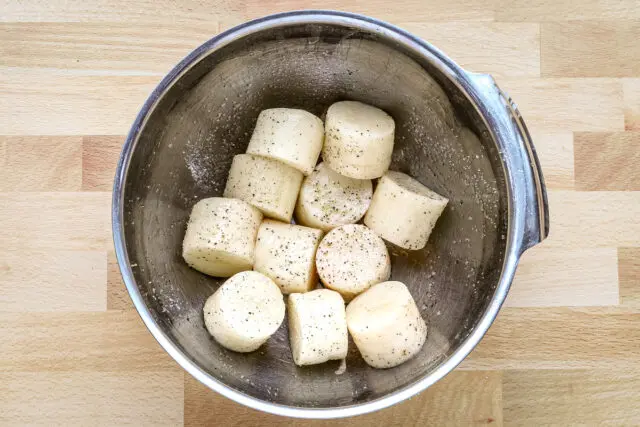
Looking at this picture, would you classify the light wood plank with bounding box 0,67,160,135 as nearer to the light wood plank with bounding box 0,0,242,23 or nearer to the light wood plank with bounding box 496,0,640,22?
the light wood plank with bounding box 0,0,242,23

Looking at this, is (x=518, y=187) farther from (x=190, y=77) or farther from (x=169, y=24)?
(x=169, y=24)

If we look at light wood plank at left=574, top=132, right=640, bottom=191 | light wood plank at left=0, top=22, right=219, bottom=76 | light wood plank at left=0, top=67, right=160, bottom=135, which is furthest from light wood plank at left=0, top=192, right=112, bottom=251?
light wood plank at left=574, top=132, right=640, bottom=191

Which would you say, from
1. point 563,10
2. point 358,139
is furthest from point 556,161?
point 358,139

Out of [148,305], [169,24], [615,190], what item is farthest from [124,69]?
[615,190]

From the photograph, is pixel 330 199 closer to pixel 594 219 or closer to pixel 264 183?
pixel 264 183

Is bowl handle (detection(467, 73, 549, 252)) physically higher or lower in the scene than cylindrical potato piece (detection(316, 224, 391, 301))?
higher

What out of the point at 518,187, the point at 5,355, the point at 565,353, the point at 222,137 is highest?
the point at 518,187
